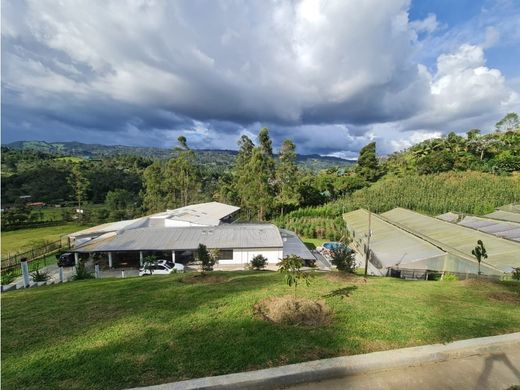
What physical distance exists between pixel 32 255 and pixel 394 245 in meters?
30.9

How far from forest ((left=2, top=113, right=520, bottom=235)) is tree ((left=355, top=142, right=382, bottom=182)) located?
19cm

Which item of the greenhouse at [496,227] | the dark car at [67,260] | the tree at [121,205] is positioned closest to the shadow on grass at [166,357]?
the dark car at [67,260]

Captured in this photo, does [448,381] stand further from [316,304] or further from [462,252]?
[462,252]

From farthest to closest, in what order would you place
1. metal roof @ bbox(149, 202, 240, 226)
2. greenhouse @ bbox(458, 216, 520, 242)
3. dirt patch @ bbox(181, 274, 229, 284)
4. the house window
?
metal roof @ bbox(149, 202, 240, 226), the house window, greenhouse @ bbox(458, 216, 520, 242), dirt patch @ bbox(181, 274, 229, 284)

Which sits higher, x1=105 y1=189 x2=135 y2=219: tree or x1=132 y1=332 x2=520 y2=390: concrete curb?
x1=132 y1=332 x2=520 y2=390: concrete curb

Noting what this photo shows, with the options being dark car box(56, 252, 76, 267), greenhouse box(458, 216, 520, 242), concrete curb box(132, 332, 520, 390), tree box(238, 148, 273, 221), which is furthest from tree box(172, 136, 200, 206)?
concrete curb box(132, 332, 520, 390)

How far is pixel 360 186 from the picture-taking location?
51.0 meters

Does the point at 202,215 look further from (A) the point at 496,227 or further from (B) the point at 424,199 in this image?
(B) the point at 424,199

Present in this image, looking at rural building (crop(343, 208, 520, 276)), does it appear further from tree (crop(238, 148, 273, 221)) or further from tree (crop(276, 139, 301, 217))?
tree (crop(276, 139, 301, 217))

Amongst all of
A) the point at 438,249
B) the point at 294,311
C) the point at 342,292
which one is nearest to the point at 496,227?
the point at 438,249

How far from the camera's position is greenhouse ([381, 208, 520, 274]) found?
43.9 ft

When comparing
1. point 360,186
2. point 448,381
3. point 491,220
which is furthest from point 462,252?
point 360,186

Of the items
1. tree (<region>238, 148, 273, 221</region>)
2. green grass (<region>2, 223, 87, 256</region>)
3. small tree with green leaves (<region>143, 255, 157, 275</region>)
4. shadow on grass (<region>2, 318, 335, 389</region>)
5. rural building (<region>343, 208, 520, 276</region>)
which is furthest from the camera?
tree (<region>238, 148, 273, 221</region>)

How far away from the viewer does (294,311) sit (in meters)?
5.37
